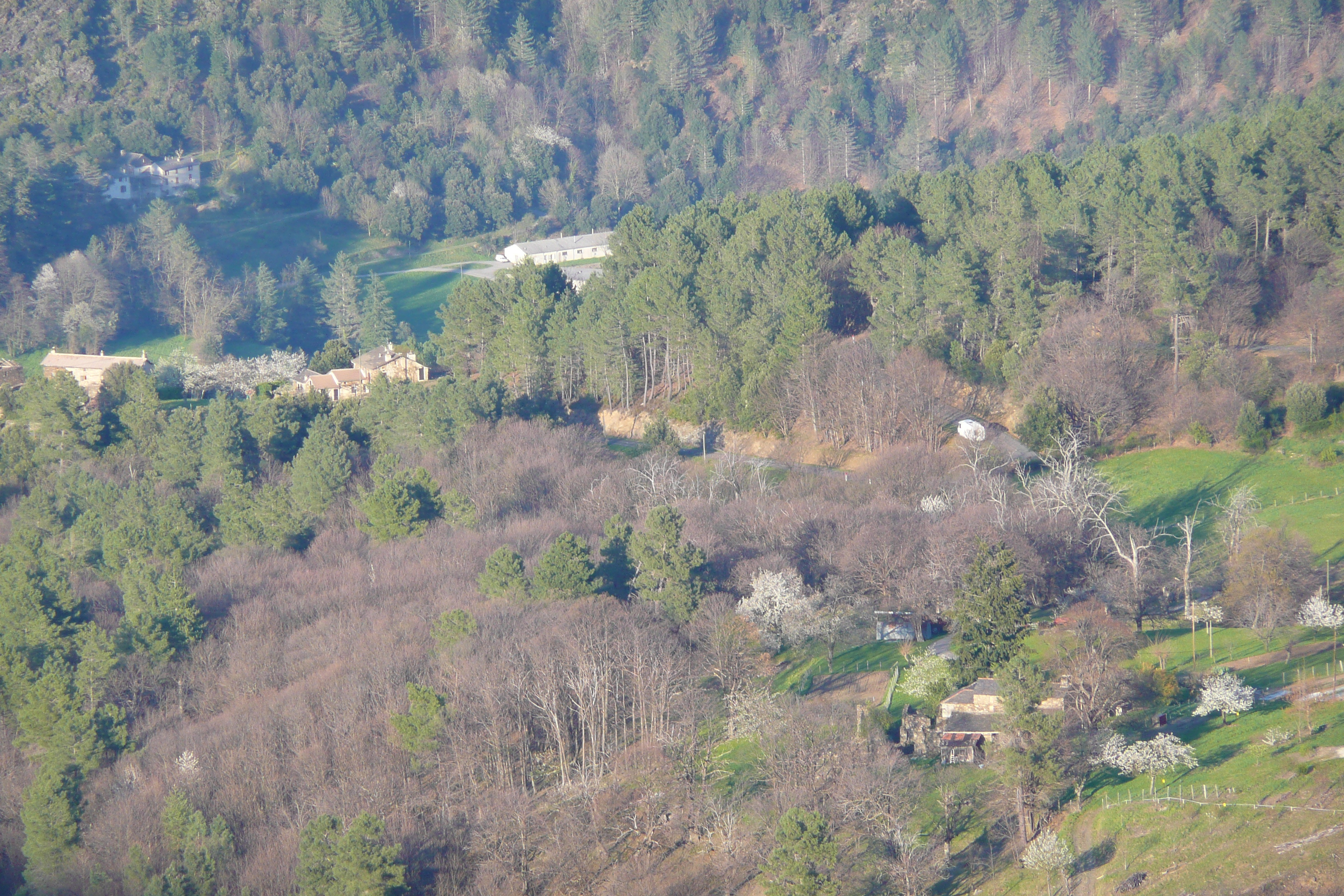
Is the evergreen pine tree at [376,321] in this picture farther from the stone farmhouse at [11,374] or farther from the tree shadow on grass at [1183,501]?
the tree shadow on grass at [1183,501]

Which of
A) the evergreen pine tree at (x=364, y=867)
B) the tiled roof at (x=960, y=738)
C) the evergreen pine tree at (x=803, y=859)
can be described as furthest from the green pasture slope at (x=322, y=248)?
the evergreen pine tree at (x=803, y=859)

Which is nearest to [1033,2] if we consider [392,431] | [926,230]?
[926,230]

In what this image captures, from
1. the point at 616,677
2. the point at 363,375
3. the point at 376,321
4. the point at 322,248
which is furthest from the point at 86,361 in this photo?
the point at 616,677

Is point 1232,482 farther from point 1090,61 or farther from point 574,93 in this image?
point 574,93

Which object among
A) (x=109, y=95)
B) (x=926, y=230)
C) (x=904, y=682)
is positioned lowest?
(x=904, y=682)

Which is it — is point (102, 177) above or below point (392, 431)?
above

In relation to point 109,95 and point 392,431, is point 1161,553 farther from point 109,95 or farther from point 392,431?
point 109,95

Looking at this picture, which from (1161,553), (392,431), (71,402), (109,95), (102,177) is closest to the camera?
(1161,553)

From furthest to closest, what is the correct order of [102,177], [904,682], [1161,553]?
1. [102,177]
2. [1161,553]
3. [904,682]

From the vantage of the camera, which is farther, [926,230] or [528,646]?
[926,230]
